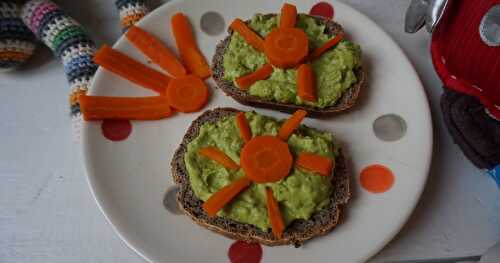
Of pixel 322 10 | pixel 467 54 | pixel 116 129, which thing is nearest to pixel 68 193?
pixel 116 129

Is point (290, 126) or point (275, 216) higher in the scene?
point (290, 126)

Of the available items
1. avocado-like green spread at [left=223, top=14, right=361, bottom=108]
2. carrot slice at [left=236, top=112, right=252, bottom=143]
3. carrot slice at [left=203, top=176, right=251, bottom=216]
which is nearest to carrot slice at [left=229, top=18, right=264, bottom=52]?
avocado-like green spread at [left=223, top=14, right=361, bottom=108]

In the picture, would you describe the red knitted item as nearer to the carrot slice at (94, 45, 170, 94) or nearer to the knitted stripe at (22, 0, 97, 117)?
the carrot slice at (94, 45, 170, 94)

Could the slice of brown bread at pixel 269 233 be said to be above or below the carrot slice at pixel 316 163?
below

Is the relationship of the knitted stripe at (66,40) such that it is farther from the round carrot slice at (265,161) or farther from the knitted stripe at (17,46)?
the round carrot slice at (265,161)

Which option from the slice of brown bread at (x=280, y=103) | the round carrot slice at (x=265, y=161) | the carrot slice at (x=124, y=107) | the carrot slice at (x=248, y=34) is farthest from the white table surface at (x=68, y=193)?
the carrot slice at (x=248, y=34)

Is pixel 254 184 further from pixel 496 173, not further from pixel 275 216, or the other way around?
pixel 496 173

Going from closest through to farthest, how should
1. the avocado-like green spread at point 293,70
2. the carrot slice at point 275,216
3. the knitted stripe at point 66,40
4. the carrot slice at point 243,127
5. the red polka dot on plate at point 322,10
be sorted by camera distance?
the carrot slice at point 275,216 → the carrot slice at point 243,127 → the avocado-like green spread at point 293,70 → the knitted stripe at point 66,40 → the red polka dot on plate at point 322,10
